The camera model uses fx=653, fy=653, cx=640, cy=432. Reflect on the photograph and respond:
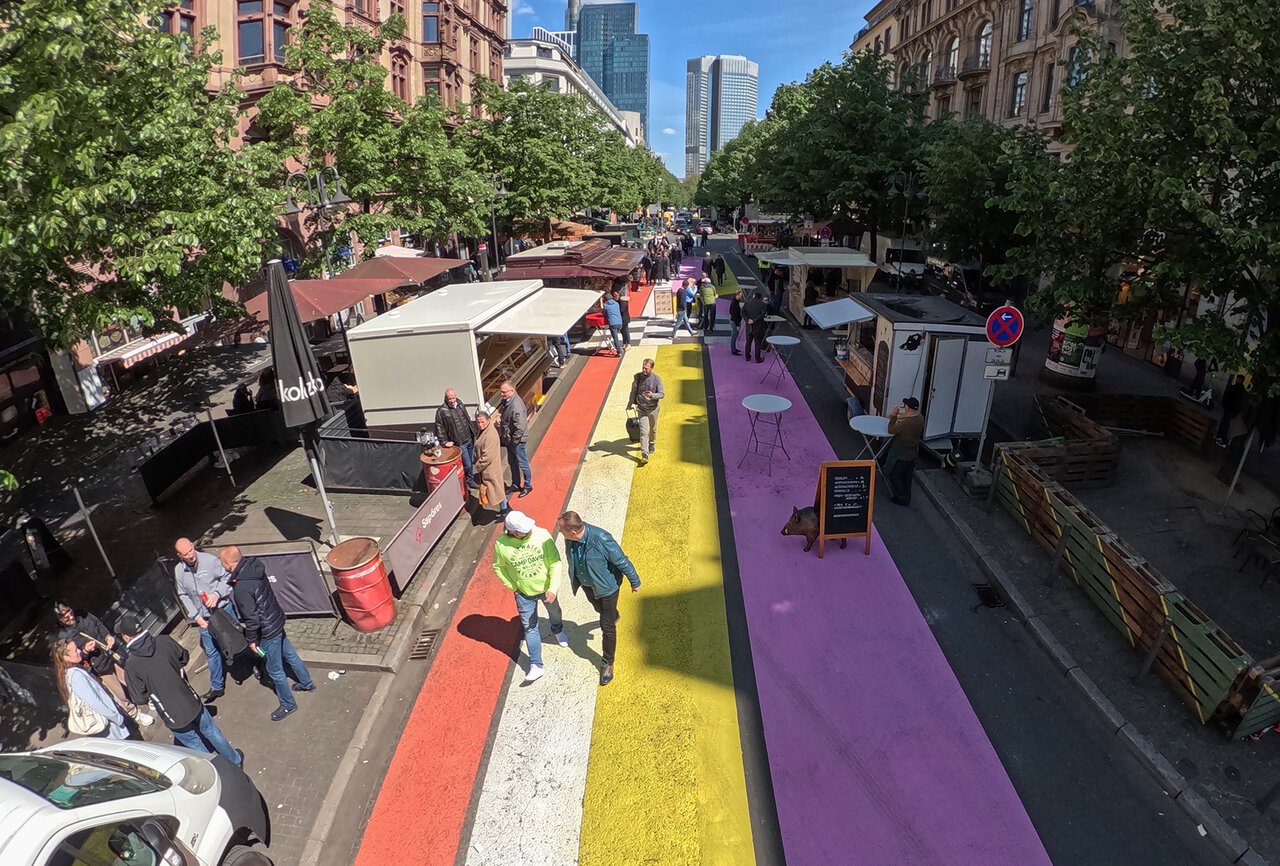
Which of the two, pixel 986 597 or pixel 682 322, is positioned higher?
pixel 682 322

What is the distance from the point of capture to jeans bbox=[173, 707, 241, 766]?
5750mm

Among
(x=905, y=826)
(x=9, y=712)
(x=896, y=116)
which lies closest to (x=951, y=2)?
(x=896, y=116)

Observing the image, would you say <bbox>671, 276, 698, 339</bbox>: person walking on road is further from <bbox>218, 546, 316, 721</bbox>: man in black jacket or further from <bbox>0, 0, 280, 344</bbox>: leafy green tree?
<bbox>218, 546, 316, 721</bbox>: man in black jacket

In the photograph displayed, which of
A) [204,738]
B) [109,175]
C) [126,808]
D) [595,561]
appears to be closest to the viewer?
[126,808]

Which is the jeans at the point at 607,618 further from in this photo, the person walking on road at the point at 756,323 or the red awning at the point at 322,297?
the person walking on road at the point at 756,323

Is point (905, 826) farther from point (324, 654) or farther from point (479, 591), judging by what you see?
point (324, 654)

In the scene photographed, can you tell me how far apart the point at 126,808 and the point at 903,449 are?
9682mm

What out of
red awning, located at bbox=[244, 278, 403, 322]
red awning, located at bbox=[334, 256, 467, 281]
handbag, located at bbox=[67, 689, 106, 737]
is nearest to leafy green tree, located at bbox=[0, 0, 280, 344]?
red awning, located at bbox=[244, 278, 403, 322]

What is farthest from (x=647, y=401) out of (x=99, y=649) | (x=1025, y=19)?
(x=1025, y=19)

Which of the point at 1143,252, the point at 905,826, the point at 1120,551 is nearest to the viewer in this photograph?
the point at 905,826

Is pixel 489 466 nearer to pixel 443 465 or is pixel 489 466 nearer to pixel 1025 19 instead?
pixel 443 465

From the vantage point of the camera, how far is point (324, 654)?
7457mm

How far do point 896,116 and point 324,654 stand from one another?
87.6ft

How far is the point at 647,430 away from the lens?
1223 cm
